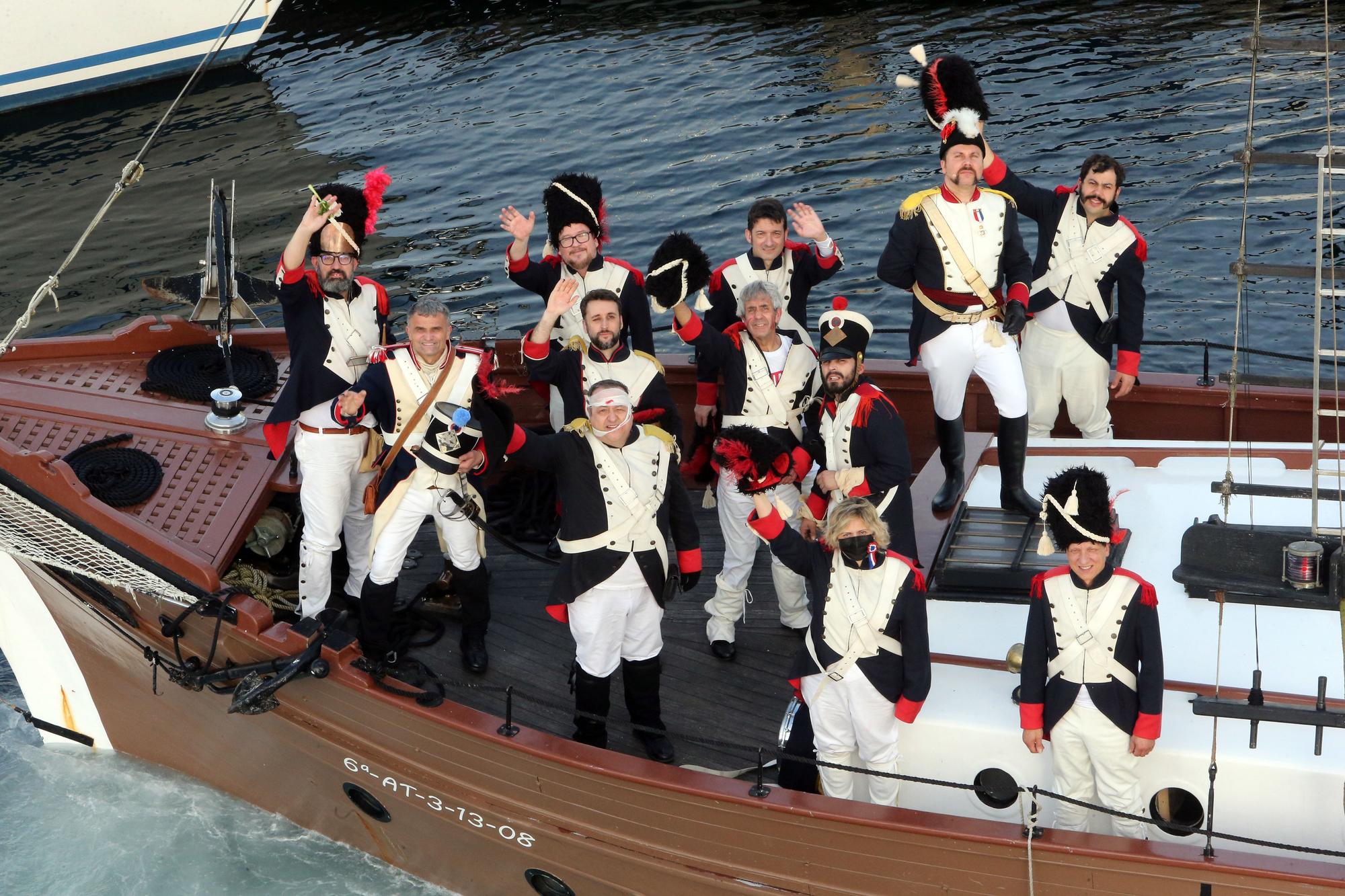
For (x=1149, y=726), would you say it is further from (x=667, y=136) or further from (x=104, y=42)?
(x=104, y=42)

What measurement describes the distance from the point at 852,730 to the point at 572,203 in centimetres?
259

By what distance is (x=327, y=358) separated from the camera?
596cm

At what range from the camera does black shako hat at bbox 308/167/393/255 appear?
5887 mm

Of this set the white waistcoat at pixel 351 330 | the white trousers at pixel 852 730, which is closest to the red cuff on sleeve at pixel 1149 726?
the white trousers at pixel 852 730

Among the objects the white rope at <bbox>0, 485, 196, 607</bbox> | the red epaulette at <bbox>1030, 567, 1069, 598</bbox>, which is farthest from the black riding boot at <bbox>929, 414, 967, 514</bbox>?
the white rope at <bbox>0, 485, 196, 607</bbox>

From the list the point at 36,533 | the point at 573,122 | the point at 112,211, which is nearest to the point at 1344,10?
the point at 573,122

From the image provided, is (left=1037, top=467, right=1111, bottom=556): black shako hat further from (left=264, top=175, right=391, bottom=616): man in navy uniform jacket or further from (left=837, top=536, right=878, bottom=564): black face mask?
(left=264, top=175, right=391, bottom=616): man in navy uniform jacket

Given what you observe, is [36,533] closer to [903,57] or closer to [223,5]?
[903,57]

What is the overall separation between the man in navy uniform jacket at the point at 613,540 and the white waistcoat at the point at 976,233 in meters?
1.40

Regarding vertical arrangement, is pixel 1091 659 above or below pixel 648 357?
below

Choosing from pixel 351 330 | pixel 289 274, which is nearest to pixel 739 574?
pixel 351 330

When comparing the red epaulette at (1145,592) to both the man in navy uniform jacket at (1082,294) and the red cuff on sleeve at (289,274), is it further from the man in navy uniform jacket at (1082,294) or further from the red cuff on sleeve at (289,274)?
the red cuff on sleeve at (289,274)

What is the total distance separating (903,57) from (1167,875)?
12.6 m

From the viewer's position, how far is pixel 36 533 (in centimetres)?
596
